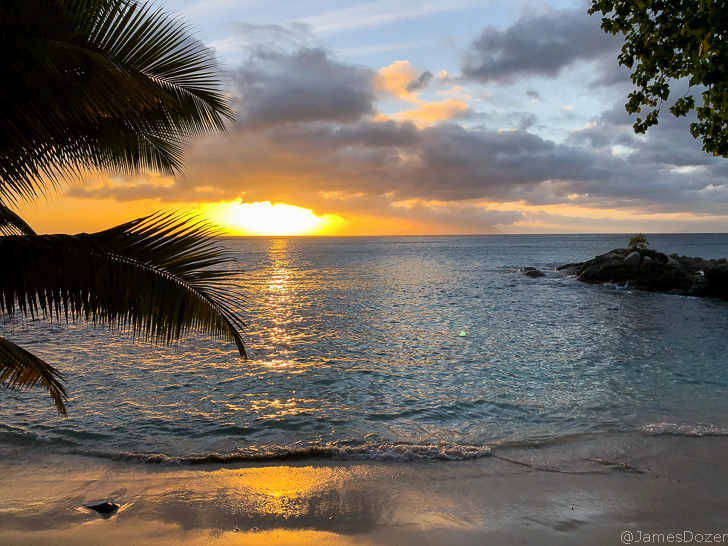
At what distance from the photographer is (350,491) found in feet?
24.7

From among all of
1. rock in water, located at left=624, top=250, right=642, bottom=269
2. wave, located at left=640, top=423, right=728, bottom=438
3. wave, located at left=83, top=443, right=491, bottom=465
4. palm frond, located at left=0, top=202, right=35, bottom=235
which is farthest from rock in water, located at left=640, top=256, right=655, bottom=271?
palm frond, located at left=0, top=202, right=35, bottom=235

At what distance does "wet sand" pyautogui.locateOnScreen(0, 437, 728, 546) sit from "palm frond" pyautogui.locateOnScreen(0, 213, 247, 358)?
3236mm

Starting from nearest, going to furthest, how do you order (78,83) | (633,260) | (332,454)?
(78,83) → (332,454) → (633,260)

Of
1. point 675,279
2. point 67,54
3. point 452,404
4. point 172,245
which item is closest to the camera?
point 67,54

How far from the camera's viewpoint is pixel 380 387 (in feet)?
45.1

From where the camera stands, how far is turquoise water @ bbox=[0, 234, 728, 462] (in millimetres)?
10047

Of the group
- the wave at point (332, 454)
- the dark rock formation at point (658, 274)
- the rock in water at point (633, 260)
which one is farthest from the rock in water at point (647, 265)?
the wave at point (332, 454)

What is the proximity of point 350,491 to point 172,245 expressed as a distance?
5038mm

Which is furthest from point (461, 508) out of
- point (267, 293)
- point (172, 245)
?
point (267, 293)

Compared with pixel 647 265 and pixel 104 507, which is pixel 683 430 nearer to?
pixel 104 507

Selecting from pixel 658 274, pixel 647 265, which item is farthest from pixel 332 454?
pixel 647 265

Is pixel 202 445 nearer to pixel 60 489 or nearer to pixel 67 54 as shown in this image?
pixel 60 489

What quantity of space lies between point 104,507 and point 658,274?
1692 inches

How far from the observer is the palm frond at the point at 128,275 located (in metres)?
4.15
